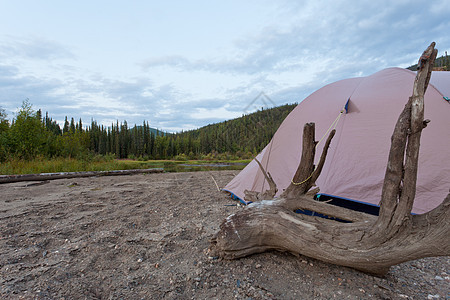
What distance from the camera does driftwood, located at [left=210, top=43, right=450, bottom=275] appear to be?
5.77 feet

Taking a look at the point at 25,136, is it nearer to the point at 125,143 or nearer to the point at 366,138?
the point at 366,138

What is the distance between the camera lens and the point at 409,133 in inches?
71.3

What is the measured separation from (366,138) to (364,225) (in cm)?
223

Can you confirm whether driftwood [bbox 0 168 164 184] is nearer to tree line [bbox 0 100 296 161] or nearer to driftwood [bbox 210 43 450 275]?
tree line [bbox 0 100 296 161]

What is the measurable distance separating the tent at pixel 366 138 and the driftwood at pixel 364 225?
1322 millimetres

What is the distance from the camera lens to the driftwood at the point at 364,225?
1.76 meters

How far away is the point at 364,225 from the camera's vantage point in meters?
2.12

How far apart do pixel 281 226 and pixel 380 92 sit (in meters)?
3.42

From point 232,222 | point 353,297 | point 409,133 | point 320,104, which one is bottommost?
point 353,297

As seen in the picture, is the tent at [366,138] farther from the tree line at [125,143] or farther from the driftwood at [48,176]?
the tree line at [125,143]

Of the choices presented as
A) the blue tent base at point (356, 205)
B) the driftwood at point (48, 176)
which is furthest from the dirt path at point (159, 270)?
the driftwood at point (48, 176)

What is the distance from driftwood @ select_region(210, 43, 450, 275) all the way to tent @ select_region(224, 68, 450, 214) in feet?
4.34

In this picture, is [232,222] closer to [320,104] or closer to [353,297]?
[353,297]

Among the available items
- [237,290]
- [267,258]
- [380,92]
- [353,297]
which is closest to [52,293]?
[237,290]
